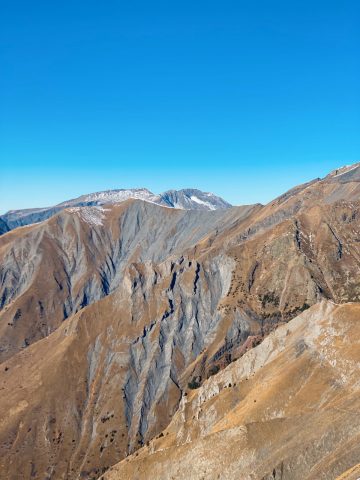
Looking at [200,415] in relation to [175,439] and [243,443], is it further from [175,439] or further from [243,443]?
[243,443]

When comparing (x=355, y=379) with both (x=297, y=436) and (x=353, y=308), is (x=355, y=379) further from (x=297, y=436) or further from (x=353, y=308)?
(x=353, y=308)

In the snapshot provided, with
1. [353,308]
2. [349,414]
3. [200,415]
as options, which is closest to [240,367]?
[200,415]

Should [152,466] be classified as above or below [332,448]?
below

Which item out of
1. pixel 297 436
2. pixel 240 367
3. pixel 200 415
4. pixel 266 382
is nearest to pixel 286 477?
pixel 297 436

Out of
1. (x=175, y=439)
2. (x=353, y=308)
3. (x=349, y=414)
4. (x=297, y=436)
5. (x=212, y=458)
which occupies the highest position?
(x=353, y=308)

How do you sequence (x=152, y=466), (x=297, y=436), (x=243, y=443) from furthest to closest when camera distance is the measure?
A: (x=152, y=466)
(x=243, y=443)
(x=297, y=436)

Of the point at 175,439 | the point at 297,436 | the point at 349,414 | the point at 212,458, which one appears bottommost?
the point at 175,439

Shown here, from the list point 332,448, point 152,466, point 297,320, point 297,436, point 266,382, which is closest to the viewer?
point 332,448

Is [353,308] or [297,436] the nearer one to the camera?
[297,436]

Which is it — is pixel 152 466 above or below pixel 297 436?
below
